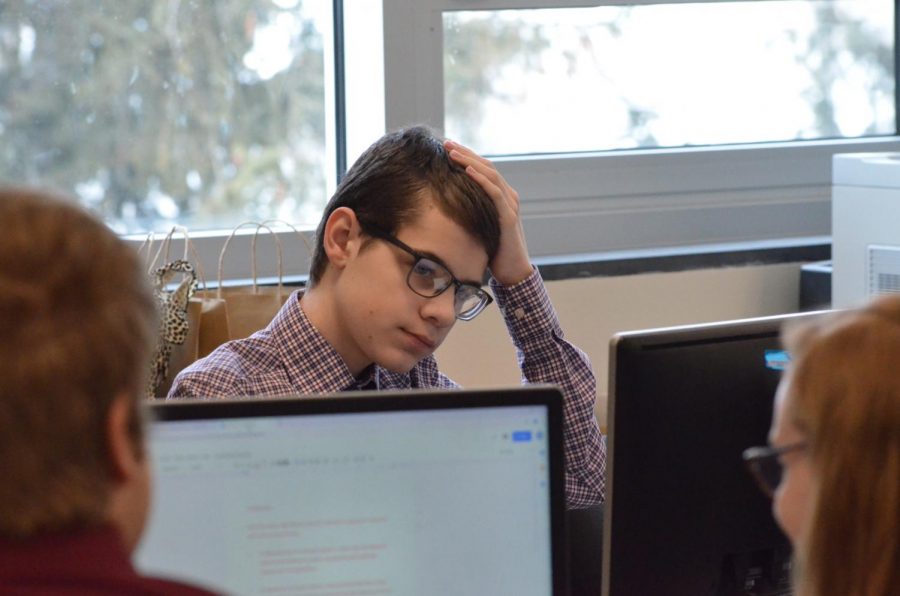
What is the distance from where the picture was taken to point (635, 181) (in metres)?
2.89

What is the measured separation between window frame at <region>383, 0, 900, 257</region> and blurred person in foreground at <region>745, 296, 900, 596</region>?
6.23 feet

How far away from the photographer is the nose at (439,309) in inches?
61.6

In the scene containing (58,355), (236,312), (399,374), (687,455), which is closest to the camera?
(58,355)

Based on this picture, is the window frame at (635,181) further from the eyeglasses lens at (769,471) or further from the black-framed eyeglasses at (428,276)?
the eyeglasses lens at (769,471)

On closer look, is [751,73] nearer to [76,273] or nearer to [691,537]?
[691,537]

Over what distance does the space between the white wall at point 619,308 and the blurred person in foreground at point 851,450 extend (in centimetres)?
160

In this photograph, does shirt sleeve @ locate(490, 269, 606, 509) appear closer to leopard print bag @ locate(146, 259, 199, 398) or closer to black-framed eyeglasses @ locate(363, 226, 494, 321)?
black-framed eyeglasses @ locate(363, 226, 494, 321)

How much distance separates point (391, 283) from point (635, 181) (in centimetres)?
143

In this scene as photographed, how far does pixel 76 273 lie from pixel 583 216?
7.37 feet

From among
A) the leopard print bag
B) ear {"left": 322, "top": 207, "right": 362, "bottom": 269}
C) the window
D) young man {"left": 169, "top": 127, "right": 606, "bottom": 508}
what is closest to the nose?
young man {"left": 169, "top": 127, "right": 606, "bottom": 508}

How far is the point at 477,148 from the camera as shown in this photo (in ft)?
9.05

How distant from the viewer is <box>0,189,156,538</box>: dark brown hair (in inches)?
24.7

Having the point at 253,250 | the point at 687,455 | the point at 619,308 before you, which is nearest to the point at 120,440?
the point at 687,455

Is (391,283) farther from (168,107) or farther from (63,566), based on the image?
(168,107)
